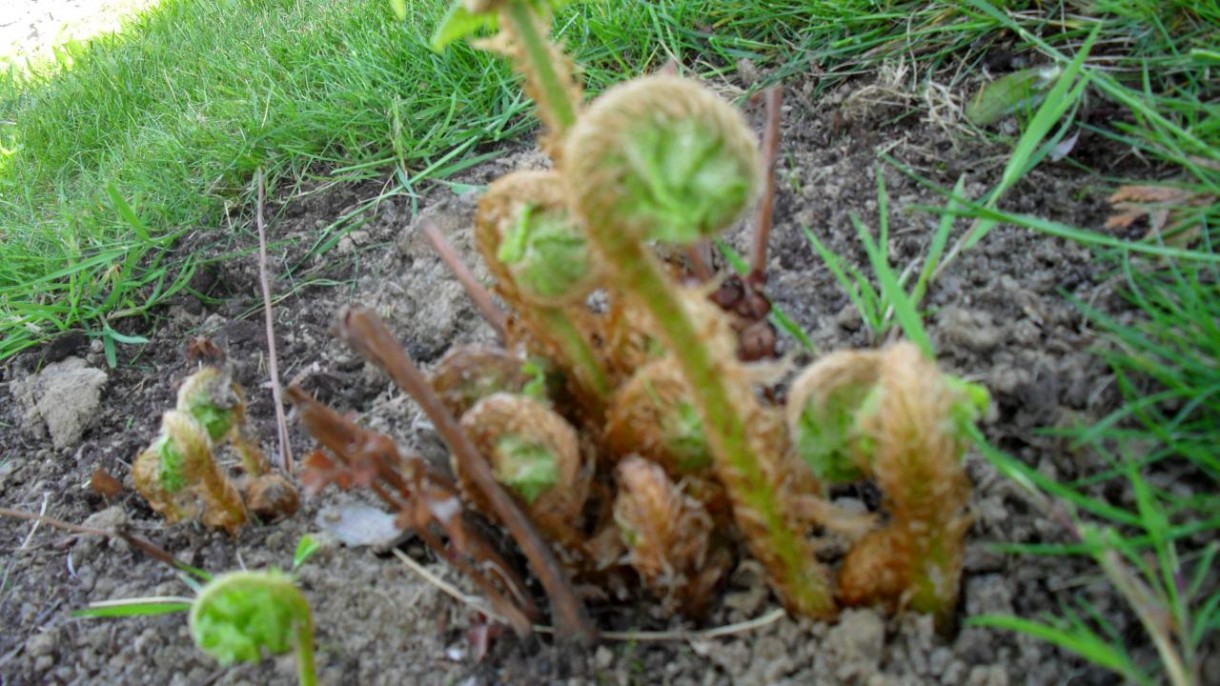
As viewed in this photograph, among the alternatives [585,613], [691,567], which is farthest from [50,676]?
[691,567]

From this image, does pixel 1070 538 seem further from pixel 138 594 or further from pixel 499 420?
pixel 138 594

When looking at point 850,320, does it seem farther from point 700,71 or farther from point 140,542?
point 140,542

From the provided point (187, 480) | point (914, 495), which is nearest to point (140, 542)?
point (187, 480)

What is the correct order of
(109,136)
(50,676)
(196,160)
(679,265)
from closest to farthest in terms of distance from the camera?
(679,265)
(50,676)
(196,160)
(109,136)

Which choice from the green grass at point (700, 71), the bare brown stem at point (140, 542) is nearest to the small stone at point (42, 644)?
the bare brown stem at point (140, 542)

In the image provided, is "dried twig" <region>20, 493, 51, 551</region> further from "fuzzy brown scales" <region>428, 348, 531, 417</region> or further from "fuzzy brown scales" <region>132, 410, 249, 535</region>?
"fuzzy brown scales" <region>428, 348, 531, 417</region>

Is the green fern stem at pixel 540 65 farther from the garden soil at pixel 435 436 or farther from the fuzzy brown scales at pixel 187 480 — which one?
the fuzzy brown scales at pixel 187 480
